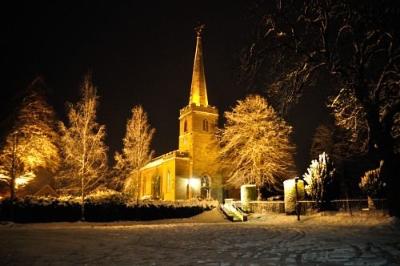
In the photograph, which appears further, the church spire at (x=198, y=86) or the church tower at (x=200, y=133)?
the church spire at (x=198, y=86)

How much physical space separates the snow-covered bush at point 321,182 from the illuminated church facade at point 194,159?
28307mm

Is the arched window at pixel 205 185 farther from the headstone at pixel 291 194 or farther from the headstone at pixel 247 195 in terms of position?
the headstone at pixel 291 194

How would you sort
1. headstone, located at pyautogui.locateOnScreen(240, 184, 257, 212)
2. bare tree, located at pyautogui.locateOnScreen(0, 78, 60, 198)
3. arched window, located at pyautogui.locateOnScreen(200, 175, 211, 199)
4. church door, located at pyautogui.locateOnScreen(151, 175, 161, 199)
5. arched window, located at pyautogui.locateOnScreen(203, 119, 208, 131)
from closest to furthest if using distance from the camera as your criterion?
bare tree, located at pyautogui.locateOnScreen(0, 78, 60, 198), headstone, located at pyautogui.locateOnScreen(240, 184, 257, 212), arched window, located at pyautogui.locateOnScreen(200, 175, 211, 199), arched window, located at pyautogui.locateOnScreen(203, 119, 208, 131), church door, located at pyautogui.locateOnScreen(151, 175, 161, 199)

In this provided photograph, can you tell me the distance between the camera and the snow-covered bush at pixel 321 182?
25.7 metres

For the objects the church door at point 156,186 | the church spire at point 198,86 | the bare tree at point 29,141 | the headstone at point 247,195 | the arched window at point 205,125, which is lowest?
the headstone at point 247,195

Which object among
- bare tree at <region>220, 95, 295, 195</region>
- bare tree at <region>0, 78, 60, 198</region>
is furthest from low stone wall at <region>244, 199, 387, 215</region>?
bare tree at <region>0, 78, 60, 198</region>

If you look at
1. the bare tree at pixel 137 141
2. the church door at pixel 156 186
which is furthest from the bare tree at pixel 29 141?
the church door at pixel 156 186

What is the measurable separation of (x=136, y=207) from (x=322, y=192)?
13.6 meters

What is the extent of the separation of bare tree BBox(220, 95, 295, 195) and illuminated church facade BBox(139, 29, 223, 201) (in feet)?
41.0

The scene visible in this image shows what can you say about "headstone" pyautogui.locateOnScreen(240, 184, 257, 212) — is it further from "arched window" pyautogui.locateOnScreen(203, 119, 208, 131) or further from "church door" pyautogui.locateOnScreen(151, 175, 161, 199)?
"church door" pyautogui.locateOnScreen(151, 175, 161, 199)

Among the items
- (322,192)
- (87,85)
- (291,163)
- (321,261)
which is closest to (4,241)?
(321,261)

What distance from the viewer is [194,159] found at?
56.9 m

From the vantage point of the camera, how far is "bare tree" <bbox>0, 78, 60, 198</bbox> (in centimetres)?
2516

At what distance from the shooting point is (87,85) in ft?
90.4
